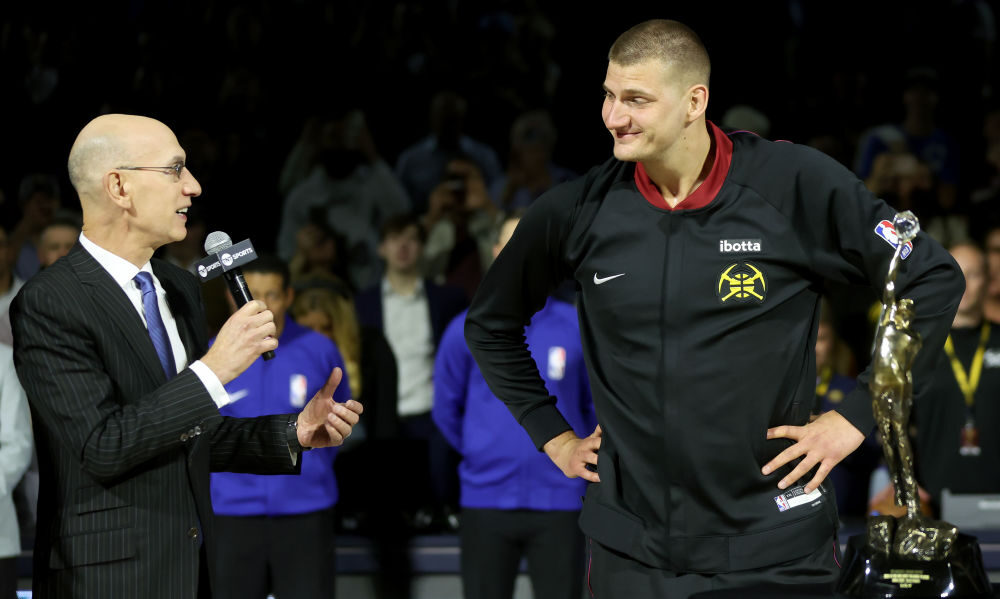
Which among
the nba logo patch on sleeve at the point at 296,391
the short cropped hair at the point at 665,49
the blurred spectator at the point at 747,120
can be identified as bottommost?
the nba logo patch on sleeve at the point at 296,391

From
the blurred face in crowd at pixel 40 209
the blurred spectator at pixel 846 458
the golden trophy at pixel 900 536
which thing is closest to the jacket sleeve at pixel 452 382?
the blurred spectator at pixel 846 458

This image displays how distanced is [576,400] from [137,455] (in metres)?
2.29

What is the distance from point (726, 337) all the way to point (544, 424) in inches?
20.3

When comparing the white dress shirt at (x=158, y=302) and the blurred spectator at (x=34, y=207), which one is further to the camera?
the blurred spectator at (x=34, y=207)

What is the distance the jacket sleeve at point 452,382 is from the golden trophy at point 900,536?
258 cm

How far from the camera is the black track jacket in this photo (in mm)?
2396

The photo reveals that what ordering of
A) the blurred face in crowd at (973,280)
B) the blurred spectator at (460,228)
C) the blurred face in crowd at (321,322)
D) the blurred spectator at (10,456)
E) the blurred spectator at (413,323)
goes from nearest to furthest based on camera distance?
the blurred spectator at (10,456) < the blurred face in crowd at (973,280) < the blurred face in crowd at (321,322) < the blurred spectator at (413,323) < the blurred spectator at (460,228)

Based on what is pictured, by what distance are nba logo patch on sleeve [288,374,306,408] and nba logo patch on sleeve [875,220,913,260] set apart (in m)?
2.67

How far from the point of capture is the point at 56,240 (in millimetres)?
5840

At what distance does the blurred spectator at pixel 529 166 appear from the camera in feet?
21.6

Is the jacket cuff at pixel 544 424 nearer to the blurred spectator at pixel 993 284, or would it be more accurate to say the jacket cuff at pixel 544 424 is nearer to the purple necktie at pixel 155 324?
the purple necktie at pixel 155 324

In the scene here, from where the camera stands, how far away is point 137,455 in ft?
7.82

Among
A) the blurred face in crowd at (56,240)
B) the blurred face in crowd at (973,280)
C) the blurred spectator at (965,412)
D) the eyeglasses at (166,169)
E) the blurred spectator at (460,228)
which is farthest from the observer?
the blurred spectator at (460,228)

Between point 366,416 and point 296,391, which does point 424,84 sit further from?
point 296,391
